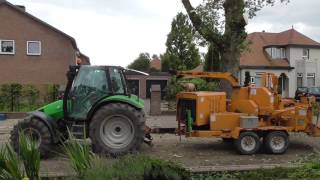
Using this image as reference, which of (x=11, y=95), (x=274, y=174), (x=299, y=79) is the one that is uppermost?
(x=299, y=79)

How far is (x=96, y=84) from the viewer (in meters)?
13.0

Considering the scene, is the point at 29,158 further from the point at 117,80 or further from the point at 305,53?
the point at 305,53

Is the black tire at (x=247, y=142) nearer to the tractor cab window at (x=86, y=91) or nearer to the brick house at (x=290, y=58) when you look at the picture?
the tractor cab window at (x=86, y=91)

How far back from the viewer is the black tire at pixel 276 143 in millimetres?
13305

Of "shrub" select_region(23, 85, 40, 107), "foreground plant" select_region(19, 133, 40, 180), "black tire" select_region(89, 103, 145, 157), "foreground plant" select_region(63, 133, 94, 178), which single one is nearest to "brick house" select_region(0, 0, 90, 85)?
"shrub" select_region(23, 85, 40, 107)

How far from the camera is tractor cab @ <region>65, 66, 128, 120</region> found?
12.9 meters

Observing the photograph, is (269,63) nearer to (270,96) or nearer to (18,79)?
(18,79)

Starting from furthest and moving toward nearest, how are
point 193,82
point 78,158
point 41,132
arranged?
point 193,82 < point 41,132 < point 78,158

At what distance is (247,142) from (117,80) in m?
3.33

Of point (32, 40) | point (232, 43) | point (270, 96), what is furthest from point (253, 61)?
point (270, 96)

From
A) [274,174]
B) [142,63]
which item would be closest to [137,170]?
[274,174]

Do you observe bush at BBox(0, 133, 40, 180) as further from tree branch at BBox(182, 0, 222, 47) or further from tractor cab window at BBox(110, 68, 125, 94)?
tree branch at BBox(182, 0, 222, 47)

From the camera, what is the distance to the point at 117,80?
521 inches

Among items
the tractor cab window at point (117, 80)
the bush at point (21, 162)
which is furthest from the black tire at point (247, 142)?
the bush at point (21, 162)
